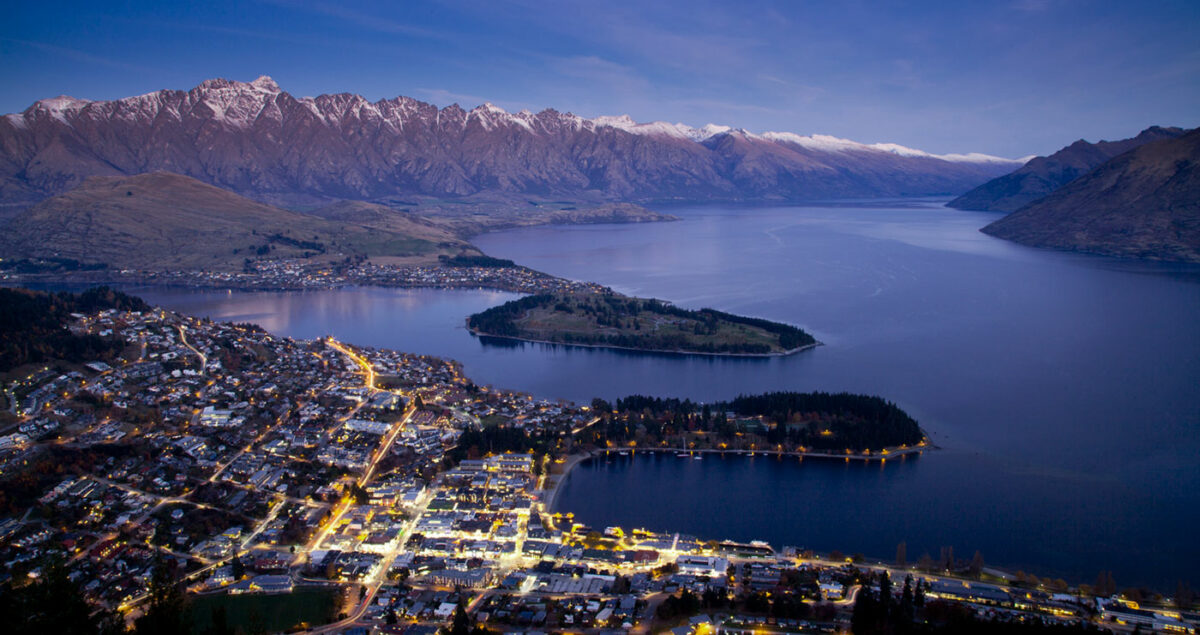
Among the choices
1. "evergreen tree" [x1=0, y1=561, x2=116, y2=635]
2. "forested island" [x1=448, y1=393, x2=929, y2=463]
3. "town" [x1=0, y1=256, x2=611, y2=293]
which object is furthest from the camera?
"town" [x1=0, y1=256, x2=611, y2=293]

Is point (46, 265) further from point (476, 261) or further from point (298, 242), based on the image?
point (476, 261)

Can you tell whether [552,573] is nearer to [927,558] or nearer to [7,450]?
[927,558]

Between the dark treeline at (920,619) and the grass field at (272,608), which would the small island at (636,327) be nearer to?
the dark treeline at (920,619)

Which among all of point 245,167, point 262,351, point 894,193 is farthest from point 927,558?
point 894,193

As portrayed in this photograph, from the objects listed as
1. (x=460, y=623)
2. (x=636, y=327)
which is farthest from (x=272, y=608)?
(x=636, y=327)

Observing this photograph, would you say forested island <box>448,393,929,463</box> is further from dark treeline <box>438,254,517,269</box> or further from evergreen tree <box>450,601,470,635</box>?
dark treeline <box>438,254,517,269</box>

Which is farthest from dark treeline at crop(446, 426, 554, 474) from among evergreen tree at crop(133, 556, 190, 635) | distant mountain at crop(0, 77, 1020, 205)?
distant mountain at crop(0, 77, 1020, 205)
